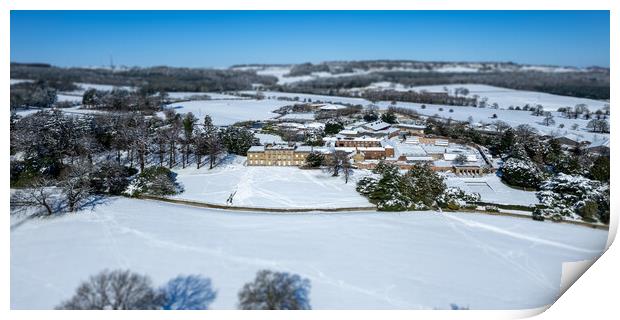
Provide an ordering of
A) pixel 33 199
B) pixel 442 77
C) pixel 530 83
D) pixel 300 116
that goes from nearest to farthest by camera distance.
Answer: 1. pixel 33 199
2. pixel 300 116
3. pixel 530 83
4. pixel 442 77

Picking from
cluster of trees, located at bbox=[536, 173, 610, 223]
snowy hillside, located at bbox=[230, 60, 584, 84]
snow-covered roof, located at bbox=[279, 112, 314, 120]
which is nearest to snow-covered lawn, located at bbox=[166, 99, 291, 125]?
snow-covered roof, located at bbox=[279, 112, 314, 120]

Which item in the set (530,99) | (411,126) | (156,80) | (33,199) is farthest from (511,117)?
(156,80)

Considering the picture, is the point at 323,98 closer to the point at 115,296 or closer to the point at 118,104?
the point at 118,104

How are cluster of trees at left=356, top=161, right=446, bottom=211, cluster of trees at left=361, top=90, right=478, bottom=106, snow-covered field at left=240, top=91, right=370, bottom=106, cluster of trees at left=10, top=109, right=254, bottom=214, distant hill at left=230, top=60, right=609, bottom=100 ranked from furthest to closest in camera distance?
distant hill at left=230, top=60, right=609, bottom=100 → snow-covered field at left=240, top=91, right=370, bottom=106 → cluster of trees at left=361, top=90, right=478, bottom=106 → cluster of trees at left=10, top=109, right=254, bottom=214 → cluster of trees at left=356, top=161, right=446, bottom=211

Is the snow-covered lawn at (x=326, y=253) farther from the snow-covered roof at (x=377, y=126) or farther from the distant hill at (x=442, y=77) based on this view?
the distant hill at (x=442, y=77)

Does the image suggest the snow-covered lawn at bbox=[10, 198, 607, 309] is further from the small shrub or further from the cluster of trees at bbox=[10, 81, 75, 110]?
the cluster of trees at bbox=[10, 81, 75, 110]
